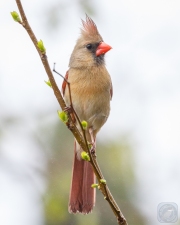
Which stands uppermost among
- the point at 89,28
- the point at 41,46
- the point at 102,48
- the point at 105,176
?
the point at 89,28

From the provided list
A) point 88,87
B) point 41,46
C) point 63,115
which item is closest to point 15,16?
point 41,46

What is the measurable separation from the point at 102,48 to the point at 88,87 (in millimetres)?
259

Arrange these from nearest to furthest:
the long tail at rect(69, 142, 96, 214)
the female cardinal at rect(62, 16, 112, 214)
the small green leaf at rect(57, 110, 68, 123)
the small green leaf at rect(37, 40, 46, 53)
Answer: the small green leaf at rect(37, 40, 46, 53), the small green leaf at rect(57, 110, 68, 123), the long tail at rect(69, 142, 96, 214), the female cardinal at rect(62, 16, 112, 214)

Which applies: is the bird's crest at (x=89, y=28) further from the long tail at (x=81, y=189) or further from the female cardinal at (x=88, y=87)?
the long tail at (x=81, y=189)

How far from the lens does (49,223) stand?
3428 mm

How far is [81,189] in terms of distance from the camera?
3072 mm

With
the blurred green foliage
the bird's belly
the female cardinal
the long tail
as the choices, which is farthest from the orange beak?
the blurred green foliage

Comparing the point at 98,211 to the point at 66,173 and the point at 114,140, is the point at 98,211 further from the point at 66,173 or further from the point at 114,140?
the point at 114,140

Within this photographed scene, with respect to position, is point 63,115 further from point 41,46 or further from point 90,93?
point 90,93

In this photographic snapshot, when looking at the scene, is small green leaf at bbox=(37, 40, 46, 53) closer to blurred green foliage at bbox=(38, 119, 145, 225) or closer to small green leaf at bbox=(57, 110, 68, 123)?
small green leaf at bbox=(57, 110, 68, 123)

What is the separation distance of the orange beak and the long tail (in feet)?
2.03

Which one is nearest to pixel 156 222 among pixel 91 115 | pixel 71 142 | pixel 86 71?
pixel 91 115

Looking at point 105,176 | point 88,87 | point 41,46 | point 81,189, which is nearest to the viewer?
point 41,46

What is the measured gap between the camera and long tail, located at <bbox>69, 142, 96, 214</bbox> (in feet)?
9.46
